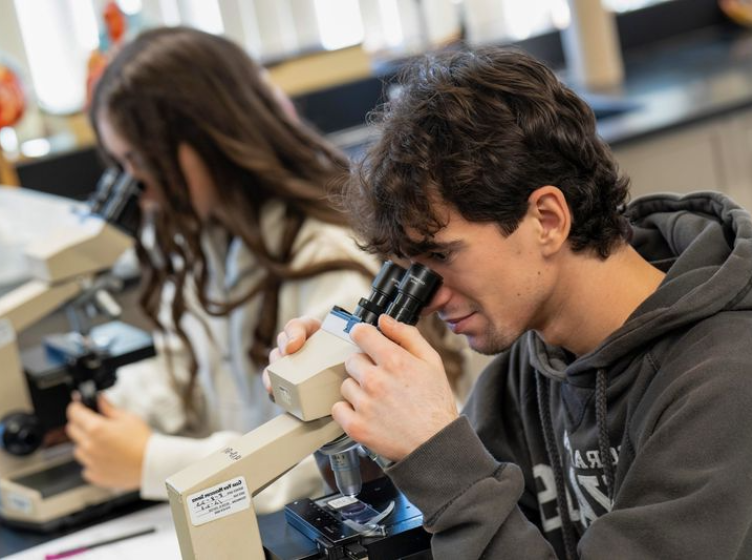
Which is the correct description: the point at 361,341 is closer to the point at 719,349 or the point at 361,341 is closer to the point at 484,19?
the point at 719,349

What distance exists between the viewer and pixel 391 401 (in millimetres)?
1127

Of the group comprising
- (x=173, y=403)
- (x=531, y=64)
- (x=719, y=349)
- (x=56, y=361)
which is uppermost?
(x=531, y=64)

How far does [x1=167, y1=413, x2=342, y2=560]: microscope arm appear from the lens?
3.73 feet

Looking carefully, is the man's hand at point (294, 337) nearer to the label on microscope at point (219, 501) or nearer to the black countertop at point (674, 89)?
the label on microscope at point (219, 501)

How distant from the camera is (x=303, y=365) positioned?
Answer: 118 centimetres

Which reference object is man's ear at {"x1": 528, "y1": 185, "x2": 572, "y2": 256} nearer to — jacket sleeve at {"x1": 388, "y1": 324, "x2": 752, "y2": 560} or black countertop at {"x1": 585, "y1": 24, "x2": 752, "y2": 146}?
jacket sleeve at {"x1": 388, "y1": 324, "x2": 752, "y2": 560}

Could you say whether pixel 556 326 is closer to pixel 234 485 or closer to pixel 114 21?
pixel 234 485

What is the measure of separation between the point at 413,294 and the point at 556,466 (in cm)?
39

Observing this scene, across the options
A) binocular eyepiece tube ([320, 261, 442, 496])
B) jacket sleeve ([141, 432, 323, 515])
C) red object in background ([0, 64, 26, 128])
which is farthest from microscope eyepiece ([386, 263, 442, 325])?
red object in background ([0, 64, 26, 128])

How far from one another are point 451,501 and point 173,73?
47.2 inches

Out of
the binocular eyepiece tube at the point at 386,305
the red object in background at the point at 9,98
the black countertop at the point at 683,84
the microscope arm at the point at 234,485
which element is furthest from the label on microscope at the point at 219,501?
the red object in background at the point at 9,98

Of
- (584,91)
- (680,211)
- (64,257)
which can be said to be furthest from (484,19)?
(680,211)

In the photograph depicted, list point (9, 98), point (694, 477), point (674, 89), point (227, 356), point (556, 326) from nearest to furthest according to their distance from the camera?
point (694, 477) → point (556, 326) → point (227, 356) → point (9, 98) → point (674, 89)

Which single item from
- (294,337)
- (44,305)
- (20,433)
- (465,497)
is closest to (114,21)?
(44,305)
